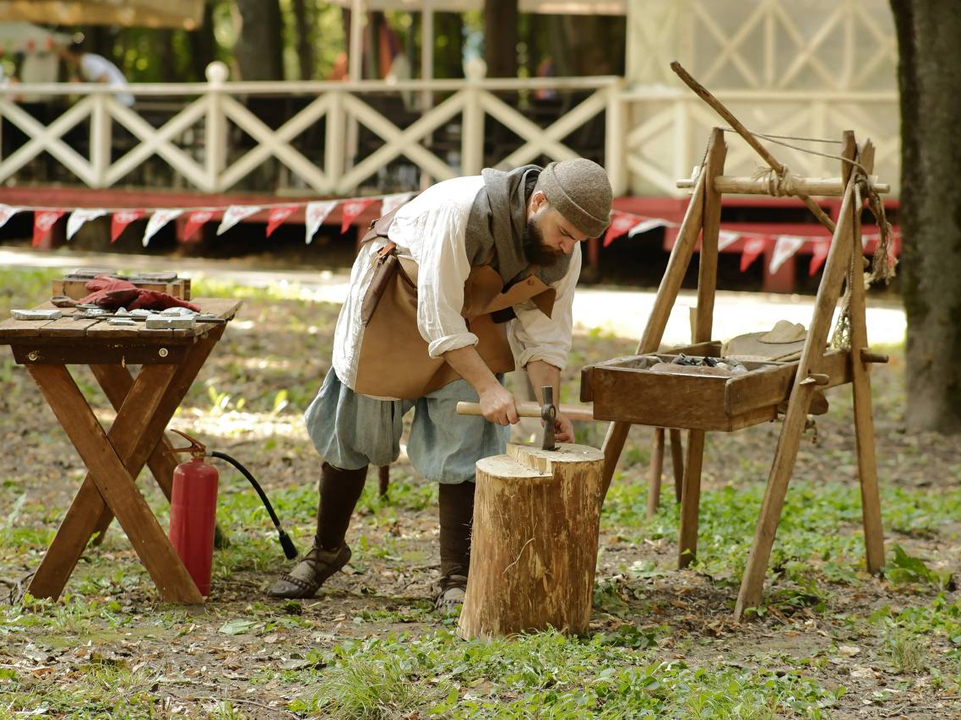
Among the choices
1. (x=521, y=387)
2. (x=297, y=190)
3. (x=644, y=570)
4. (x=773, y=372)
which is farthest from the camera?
(x=297, y=190)

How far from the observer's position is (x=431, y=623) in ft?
14.6

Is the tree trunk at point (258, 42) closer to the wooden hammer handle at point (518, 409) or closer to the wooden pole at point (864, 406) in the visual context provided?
the wooden pole at point (864, 406)

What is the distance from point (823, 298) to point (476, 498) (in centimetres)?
151

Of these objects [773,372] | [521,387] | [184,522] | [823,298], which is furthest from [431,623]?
[521,387]

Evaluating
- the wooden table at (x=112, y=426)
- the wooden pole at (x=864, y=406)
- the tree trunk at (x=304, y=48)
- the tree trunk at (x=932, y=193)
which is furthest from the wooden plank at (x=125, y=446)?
the tree trunk at (x=304, y=48)

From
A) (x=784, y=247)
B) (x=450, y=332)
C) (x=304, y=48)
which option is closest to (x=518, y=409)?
(x=450, y=332)

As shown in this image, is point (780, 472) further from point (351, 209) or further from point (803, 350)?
point (351, 209)

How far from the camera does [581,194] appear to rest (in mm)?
3996

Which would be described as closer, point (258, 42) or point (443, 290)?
point (443, 290)

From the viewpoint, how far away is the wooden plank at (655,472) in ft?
18.4

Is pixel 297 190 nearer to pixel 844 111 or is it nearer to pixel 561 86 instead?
pixel 561 86

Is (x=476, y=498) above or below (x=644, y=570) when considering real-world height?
above

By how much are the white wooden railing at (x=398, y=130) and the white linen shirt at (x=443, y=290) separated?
867cm

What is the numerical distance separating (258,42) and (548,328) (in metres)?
12.9
